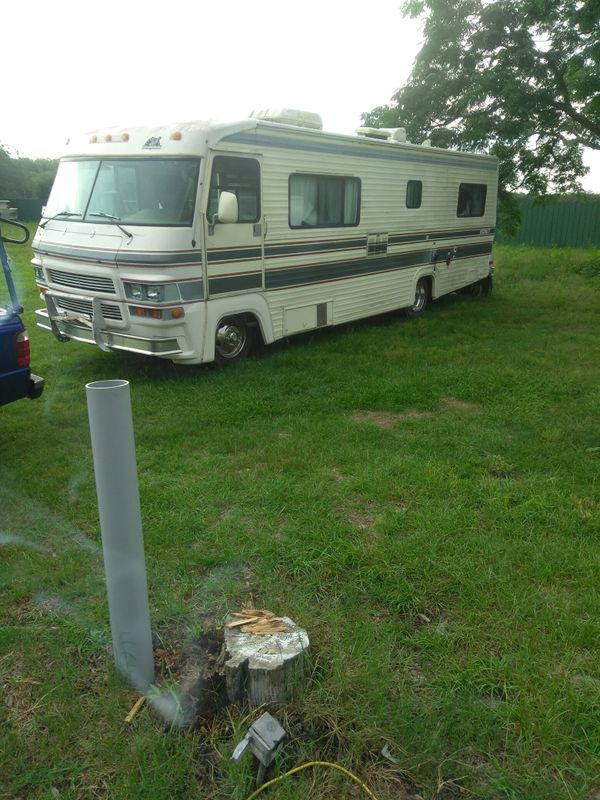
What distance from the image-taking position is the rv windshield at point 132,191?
6.43 meters

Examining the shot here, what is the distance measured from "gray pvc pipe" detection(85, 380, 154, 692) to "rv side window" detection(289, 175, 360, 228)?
5853 millimetres

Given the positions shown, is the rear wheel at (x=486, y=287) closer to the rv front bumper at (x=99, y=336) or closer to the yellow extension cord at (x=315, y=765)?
the rv front bumper at (x=99, y=336)

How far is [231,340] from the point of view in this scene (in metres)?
7.26

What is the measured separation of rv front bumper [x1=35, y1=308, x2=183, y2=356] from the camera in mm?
6496

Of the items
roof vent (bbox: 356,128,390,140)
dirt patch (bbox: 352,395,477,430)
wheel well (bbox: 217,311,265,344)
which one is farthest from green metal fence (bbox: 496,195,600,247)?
dirt patch (bbox: 352,395,477,430)

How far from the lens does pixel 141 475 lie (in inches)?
182

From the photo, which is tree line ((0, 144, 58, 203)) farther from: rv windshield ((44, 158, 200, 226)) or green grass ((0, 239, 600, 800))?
green grass ((0, 239, 600, 800))

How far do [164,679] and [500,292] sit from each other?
490 inches

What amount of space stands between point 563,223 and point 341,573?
2148 cm

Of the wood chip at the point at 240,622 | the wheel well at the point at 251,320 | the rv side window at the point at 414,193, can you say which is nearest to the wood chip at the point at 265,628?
the wood chip at the point at 240,622

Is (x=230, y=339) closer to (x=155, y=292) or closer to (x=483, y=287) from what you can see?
(x=155, y=292)

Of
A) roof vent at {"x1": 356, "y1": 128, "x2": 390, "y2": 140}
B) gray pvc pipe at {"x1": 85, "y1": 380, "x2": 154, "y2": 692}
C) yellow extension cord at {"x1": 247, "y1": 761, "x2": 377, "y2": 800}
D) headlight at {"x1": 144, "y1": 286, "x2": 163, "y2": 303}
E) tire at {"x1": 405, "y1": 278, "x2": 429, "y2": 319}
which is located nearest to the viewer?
yellow extension cord at {"x1": 247, "y1": 761, "x2": 377, "y2": 800}

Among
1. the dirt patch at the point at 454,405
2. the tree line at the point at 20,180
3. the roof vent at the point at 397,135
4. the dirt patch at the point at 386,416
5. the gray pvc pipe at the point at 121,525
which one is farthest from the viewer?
the tree line at the point at 20,180

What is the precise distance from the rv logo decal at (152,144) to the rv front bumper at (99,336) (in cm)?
180
